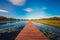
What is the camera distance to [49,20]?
12.7 ft

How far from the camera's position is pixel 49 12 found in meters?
3.70

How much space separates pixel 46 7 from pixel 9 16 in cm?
150

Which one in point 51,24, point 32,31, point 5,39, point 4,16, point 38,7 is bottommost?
point 5,39

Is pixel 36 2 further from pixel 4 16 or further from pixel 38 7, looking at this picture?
pixel 4 16

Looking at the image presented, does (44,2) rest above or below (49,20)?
above

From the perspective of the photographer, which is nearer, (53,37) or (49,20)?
(53,37)

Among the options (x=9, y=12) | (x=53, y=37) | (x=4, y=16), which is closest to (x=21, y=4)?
(x=9, y=12)

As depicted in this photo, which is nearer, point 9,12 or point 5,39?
point 5,39

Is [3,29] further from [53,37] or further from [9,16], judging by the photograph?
[53,37]

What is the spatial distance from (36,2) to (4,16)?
1.37m

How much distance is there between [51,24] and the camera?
12.8ft

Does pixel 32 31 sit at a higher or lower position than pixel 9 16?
lower

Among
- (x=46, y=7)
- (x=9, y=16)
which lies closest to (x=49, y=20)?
(x=46, y=7)


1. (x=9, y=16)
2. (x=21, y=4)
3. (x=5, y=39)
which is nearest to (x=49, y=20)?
(x=21, y=4)
